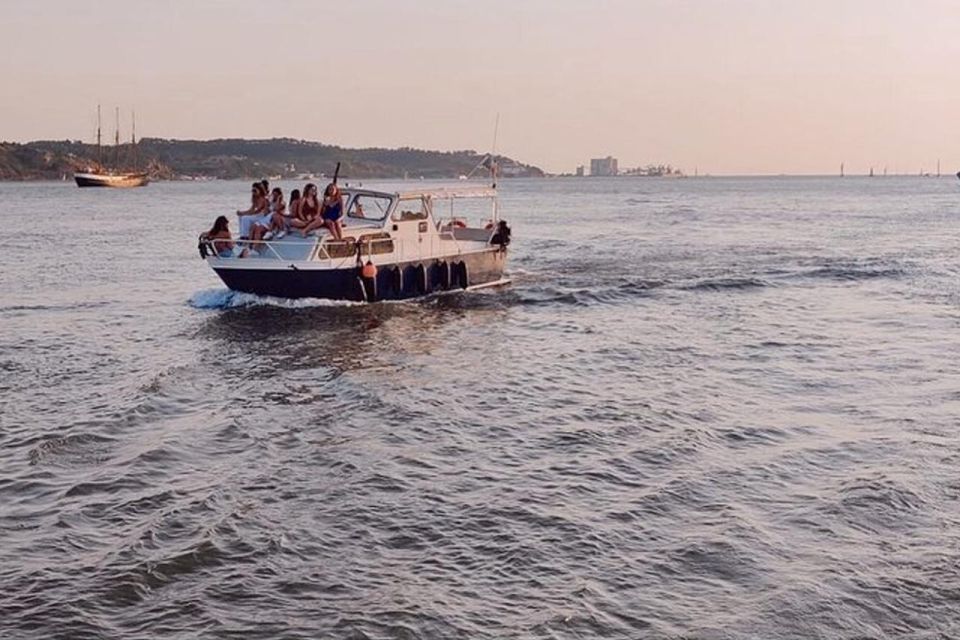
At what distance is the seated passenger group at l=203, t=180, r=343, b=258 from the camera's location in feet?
85.5

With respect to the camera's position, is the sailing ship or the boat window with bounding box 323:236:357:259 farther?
the sailing ship

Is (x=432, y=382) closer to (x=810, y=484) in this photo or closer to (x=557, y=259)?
(x=810, y=484)

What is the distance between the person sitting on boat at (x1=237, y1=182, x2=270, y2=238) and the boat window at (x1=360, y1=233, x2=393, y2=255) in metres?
2.49

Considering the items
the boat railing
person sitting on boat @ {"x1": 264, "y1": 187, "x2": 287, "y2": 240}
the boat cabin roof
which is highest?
the boat cabin roof

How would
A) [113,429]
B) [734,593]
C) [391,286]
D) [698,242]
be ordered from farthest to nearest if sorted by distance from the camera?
[698,242] → [391,286] → [113,429] → [734,593]

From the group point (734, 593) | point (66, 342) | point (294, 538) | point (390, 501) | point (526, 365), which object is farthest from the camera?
point (66, 342)

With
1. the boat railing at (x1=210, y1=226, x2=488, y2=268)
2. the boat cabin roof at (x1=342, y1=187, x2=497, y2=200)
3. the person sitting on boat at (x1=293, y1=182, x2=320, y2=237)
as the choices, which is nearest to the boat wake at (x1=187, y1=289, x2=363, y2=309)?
the boat railing at (x1=210, y1=226, x2=488, y2=268)

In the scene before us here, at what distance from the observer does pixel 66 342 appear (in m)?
22.7

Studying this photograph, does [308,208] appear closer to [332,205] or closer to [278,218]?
[332,205]

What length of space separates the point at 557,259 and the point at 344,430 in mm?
28516

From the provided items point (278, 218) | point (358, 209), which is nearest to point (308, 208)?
point (278, 218)

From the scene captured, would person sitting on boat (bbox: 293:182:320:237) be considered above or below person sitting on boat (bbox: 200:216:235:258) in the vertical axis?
above

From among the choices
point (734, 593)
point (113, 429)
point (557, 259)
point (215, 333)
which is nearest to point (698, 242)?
point (557, 259)

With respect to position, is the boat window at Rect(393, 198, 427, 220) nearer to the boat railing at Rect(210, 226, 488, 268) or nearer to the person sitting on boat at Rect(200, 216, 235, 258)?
the boat railing at Rect(210, 226, 488, 268)
